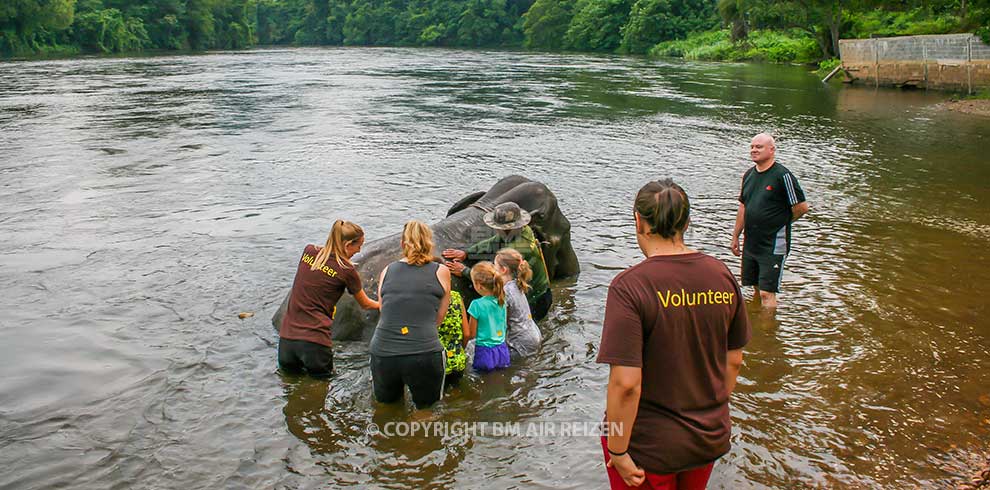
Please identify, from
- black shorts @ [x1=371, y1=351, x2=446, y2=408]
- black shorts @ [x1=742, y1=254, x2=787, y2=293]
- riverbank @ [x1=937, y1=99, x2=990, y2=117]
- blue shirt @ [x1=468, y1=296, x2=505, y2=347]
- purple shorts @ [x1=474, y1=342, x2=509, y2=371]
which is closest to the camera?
black shorts @ [x1=371, y1=351, x2=446, y2=408]

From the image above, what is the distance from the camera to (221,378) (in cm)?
633

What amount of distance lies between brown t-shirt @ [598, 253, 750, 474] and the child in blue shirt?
278 cm

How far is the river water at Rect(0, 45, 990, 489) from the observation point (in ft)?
16.7

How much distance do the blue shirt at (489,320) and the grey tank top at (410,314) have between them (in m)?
0.66

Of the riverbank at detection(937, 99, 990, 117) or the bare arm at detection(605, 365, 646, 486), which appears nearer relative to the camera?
the bare arm at detection(605, 365, 646, 486)

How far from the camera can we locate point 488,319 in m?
5.94

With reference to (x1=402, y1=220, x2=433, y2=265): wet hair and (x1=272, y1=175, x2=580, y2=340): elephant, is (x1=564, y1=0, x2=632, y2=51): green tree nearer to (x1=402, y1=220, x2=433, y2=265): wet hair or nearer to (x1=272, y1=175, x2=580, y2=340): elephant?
(x1=272, y1=175, x2=580, y2=340): elephant

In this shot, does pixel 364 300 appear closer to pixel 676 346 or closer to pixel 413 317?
pixel 413 317

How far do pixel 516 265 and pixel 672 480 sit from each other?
3.12 metres

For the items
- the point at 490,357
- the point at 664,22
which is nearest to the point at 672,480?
the point at 490,357

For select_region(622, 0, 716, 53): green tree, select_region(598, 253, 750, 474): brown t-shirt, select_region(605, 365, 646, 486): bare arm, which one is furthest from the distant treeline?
select_region(605, 365, 646, 486): bare arm

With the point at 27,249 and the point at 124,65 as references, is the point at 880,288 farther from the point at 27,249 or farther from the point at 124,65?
the point at 124,65

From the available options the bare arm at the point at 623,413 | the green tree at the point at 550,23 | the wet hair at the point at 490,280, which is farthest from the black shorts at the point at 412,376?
the green tree at the point at 550,23

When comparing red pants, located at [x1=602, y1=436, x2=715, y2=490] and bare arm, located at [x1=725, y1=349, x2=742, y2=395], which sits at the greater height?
bare arm, located at [x1=725, y1=349, x2=742, y2=395]
